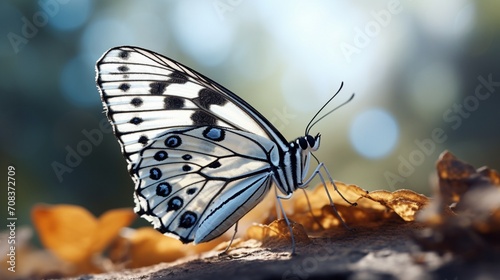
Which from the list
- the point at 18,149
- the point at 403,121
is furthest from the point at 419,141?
the point at 18,149

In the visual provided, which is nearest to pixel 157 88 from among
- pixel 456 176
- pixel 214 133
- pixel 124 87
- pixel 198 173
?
pixel 124 87

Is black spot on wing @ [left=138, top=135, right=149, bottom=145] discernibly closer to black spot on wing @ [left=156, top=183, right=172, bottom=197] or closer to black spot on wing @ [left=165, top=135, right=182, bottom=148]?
black spot on wing @ [left=165, top=135, right=182, bottom=148]

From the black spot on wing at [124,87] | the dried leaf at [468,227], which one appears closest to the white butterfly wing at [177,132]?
the black spot on wing at [124,87]

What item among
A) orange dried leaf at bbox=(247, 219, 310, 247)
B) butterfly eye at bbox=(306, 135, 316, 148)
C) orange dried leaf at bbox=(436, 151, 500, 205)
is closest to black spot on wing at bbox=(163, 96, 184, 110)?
butterfly eye at bbox=(306, 135, 316, 148)

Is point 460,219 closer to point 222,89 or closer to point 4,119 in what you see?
point 222,89

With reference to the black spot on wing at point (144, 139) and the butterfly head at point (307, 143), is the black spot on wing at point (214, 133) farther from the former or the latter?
A: the butterfly head at point (307, 143)

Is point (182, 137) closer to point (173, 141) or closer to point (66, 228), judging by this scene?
point (173, 141)

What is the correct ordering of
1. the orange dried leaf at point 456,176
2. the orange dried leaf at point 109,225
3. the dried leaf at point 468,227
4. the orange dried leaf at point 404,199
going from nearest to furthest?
the dried leaf at point 468,227 → the orange dried leaf at point 456,176 → the orange dried leaf at point 404,199 → the orange dried leaf at point 109,225
